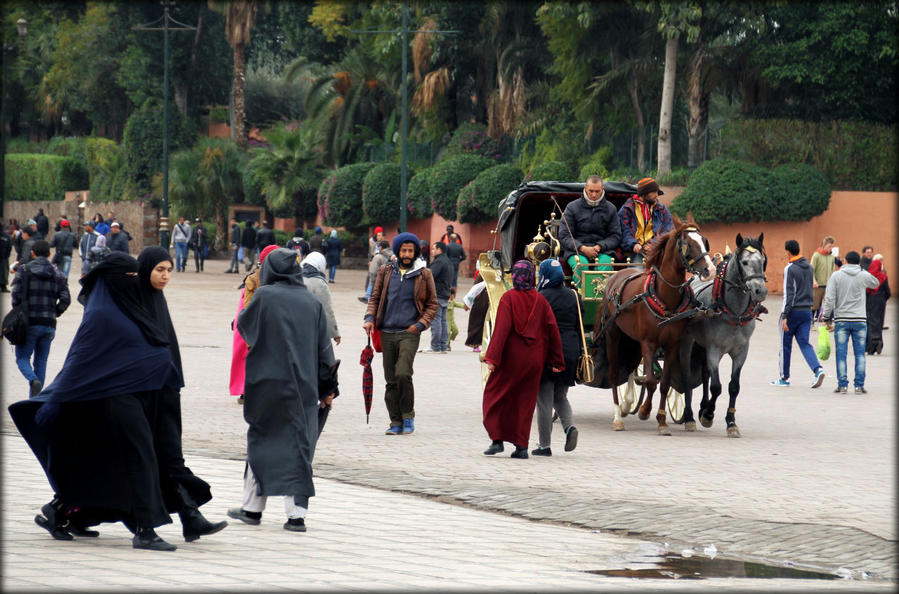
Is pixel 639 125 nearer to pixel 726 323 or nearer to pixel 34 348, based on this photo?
pixel 726 323

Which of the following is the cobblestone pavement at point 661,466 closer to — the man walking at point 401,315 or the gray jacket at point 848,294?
the man walking at point 401,315

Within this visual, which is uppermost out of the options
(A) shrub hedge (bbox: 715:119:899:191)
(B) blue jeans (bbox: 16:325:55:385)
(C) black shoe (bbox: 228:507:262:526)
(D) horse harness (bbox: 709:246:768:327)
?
(A) shrub hedge (bbox: 715:119:899:191)

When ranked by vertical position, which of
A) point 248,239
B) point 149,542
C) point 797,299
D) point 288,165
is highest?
point 288,165

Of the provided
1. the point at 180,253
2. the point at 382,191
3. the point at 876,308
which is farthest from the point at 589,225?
the point at 382,191

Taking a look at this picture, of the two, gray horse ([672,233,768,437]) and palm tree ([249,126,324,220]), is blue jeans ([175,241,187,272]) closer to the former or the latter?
palm tree ([249,126,324,220])

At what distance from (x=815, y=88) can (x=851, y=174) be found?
2.63 meters

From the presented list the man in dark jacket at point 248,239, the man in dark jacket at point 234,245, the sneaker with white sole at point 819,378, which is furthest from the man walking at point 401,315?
the man in dark jacket at point 234,245

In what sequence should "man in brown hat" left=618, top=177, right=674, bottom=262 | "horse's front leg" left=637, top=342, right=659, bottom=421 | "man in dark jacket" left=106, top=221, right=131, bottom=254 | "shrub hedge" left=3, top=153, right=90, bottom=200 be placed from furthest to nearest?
1. "shrub hedge" left=3, top=153, right=90, bottom=200
2. "man in dark jacket" left=106, top=221, right=131, bottom=254
3. "man in brown hat" left=618, top=177, right=674, bottom=262
4. "horse's front leg" left=637, top=342, right=659, bottom=421

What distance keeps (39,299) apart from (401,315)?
422 cm

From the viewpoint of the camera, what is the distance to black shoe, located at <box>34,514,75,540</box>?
6965 mm

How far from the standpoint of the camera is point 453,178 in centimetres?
4216

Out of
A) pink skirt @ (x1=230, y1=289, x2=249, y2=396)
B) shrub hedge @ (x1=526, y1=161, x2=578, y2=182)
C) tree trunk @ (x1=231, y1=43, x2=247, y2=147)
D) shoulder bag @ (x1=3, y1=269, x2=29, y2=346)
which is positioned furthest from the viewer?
tree trunk @ (x1=231, y1=43, x2=247, y2=147)

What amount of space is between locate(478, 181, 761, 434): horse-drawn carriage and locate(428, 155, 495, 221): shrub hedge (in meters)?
27.0

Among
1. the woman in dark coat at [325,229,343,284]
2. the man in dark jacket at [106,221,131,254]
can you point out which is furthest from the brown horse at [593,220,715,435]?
the woman in dark coat at [325,229,343,284]
